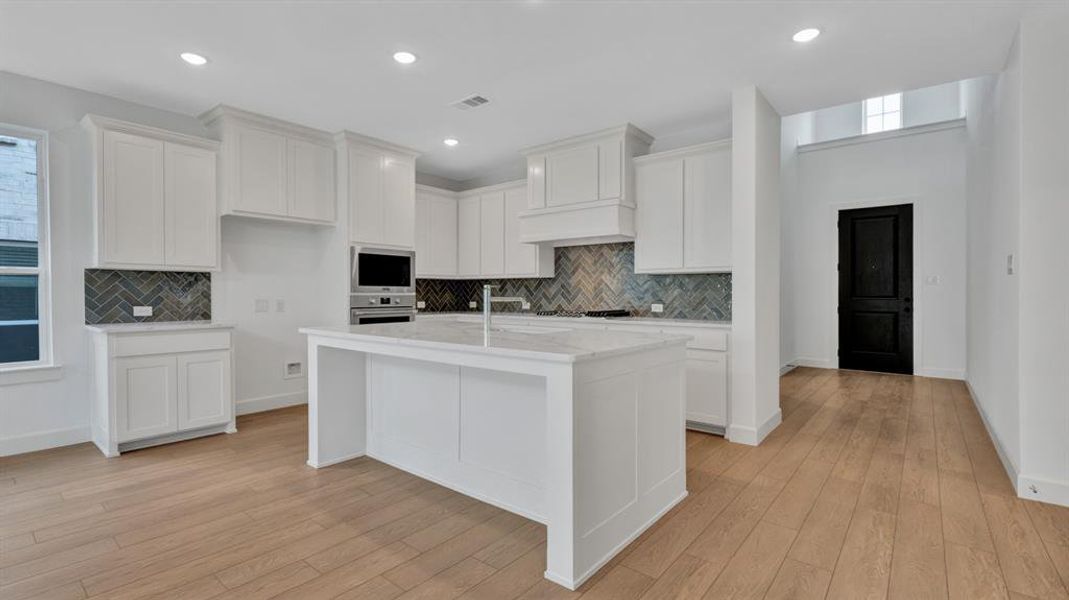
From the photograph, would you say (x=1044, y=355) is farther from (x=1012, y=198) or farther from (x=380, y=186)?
(x=380, y=186)

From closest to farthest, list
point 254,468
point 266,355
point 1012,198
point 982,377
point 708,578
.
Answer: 1. point 708,578
2. point 1012,198
3. point 254,468
4. point 982,377
5. point 266,355

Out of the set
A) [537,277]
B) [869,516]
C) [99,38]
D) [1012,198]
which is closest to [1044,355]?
[1012,198]

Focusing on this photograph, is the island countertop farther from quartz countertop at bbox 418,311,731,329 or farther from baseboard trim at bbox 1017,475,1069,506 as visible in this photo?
baseboard trim at bbox 1017,475,1069,506

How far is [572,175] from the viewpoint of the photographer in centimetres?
488

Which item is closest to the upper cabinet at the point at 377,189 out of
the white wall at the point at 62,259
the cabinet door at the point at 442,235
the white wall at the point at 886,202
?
the cabinet door at the point at 442,235

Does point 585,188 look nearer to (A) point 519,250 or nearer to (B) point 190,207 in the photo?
(A) point 519,250

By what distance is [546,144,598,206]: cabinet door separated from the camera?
187 inches

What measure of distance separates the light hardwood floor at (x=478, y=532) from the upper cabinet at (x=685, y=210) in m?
1.68

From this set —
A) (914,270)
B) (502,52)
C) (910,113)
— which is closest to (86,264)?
(502,52)

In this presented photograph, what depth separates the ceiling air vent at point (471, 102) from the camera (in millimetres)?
3877

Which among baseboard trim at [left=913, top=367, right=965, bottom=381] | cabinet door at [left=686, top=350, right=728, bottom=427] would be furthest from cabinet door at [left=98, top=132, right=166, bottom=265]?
baseboard trim at [left=913, top=367, right=965, bottom=381]

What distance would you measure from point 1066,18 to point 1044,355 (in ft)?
5.70

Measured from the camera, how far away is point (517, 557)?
2113 millimetres

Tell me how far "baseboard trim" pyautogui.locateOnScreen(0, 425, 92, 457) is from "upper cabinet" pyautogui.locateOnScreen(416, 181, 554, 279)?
3168 mm
